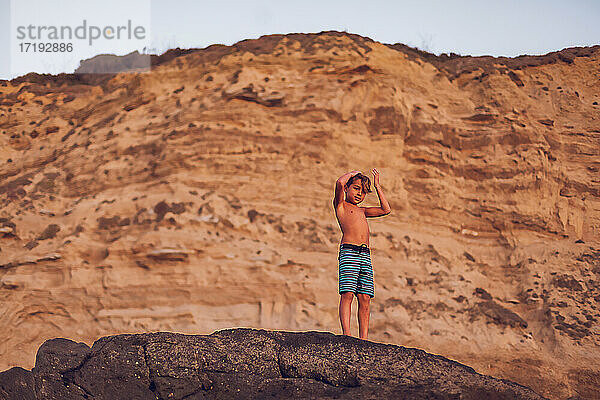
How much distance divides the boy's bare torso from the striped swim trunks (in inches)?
2.7

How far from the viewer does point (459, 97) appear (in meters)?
14.5

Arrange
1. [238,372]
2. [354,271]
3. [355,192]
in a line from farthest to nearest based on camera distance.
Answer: [355,192]
[354,271]
[238,372]

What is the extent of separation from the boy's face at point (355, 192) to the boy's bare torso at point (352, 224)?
94 millimetres

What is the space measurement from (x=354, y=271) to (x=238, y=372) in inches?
73.6

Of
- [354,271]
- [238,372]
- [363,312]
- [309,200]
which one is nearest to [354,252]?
[354,271]

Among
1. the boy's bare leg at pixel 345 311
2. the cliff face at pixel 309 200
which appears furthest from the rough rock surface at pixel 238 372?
the cliff face at pixel 309 200

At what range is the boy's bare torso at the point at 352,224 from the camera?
22.9ft

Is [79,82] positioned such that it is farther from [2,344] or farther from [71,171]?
[2,344]

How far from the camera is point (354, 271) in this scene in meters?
6.89

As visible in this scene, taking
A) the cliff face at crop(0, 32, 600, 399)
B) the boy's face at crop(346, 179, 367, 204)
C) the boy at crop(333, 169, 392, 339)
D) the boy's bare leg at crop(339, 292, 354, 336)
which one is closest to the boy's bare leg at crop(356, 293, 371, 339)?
the boy at crop(333, 169, 392, 339)

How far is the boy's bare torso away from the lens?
699cm

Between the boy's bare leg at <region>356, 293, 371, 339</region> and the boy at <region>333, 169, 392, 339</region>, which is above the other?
the boy at <region>333, 169, 392, 339</region>

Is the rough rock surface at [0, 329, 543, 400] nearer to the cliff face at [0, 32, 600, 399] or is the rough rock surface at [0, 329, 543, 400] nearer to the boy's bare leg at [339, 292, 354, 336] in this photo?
the boy's bare leg at [339, 292, 354, 336]

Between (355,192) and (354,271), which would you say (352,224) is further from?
(354,271)
